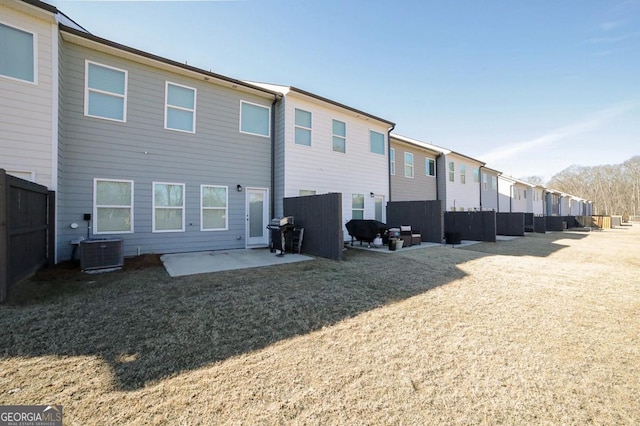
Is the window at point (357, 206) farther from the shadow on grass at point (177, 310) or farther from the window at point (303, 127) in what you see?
the shadow on grass at point (177, 310)

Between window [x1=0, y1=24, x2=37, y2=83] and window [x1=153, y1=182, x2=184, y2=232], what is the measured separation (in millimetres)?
3491

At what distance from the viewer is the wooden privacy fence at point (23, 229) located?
13.0ft

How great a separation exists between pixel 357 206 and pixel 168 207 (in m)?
7.56

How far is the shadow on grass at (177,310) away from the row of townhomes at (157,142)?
231 centimetres

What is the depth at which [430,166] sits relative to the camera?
17.3 metres

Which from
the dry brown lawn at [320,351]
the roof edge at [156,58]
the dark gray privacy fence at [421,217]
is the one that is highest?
the roof edge at [156,58]

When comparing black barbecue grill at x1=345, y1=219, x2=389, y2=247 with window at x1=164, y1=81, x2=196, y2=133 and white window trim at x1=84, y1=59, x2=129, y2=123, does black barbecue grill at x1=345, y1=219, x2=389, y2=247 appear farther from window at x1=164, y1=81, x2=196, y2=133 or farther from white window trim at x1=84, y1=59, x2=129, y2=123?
white window trim at x1=84, y1=59, x2=129, y2=123

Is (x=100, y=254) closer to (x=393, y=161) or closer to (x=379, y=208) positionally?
(x=379, y=208)

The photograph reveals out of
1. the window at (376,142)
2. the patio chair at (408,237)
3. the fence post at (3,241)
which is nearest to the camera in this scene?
the fence post at (3,241)

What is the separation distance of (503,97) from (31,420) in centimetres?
1975

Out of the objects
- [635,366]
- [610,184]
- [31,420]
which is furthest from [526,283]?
[610,184]

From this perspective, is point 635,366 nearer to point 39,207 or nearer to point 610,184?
point 39,207

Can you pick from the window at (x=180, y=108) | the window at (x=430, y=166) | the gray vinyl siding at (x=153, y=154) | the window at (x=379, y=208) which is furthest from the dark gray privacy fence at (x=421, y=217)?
the window at (x=180, y=108)

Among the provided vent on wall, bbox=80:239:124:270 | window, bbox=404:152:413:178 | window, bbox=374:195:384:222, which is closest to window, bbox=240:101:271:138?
vent on wall, bbox=80:239:124:270
